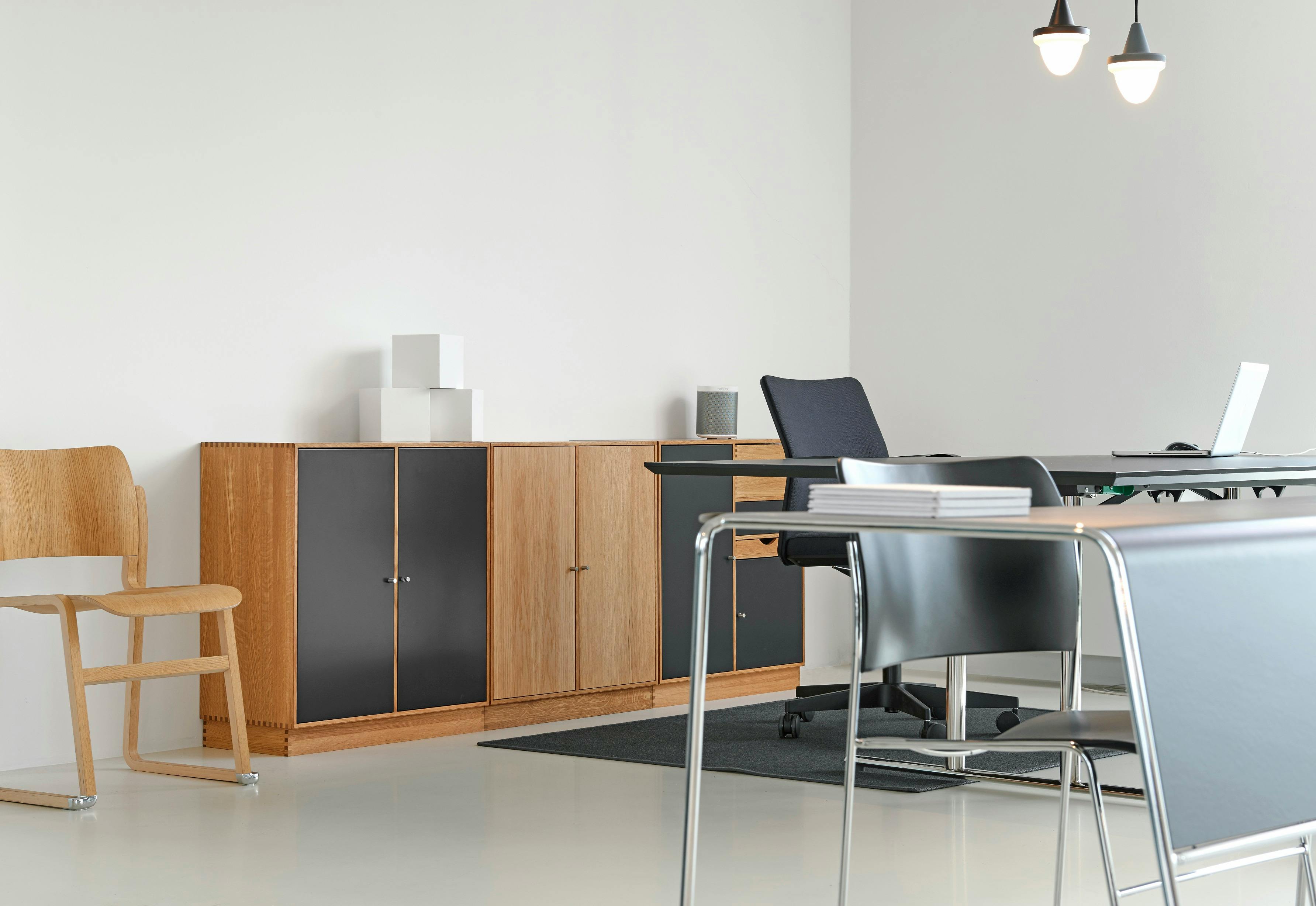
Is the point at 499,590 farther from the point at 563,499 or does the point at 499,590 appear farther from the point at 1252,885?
the point at 1252,885

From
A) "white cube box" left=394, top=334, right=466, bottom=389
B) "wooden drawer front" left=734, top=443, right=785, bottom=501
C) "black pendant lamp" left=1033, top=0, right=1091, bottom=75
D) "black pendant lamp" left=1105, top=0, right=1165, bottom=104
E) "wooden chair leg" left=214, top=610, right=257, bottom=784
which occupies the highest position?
"black pendant lamp" left=1033, top=0, right=1091, bottom=75

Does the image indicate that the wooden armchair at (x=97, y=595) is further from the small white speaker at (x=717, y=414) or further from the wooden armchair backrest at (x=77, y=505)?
the small white speaker at (x=717, y=414)

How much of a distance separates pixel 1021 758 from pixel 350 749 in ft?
6.64

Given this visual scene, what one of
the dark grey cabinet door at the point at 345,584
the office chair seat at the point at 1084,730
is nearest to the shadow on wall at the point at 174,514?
the dark grey cabinet door at the point at 345,584

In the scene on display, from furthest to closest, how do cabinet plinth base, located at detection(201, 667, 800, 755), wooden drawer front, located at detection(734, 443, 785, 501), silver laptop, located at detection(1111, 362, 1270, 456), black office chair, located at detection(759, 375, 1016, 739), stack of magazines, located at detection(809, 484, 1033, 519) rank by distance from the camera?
1. wooden drawer front, located at detection(734, 443, 785, 501)
2. cabinet plinth base, located at detection(201, 667, 800, 755)
3. black office chair, located at detection(759, 375, 1016, 739)
4. silver laptop, located at detection(1111, 362, 1270, 456)
5. stack of magazines, located at detection(809, 484, 1033, 519)

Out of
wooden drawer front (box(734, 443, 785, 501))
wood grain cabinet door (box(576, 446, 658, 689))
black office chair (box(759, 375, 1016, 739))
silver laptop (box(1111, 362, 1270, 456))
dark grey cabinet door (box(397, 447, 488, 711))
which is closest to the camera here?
silver laptop (box(1111, 362, 1270, 456))

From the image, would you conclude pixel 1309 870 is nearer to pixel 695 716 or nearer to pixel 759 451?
pixel 695 716

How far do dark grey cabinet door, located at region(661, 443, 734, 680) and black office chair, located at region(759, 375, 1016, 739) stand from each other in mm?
681

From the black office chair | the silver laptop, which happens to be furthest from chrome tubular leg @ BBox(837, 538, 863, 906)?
the silver laptop

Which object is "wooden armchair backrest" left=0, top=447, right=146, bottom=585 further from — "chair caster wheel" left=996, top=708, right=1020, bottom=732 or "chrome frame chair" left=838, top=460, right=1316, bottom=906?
"chair caster wheel" left=996, top=708, right=1020, bottom=732

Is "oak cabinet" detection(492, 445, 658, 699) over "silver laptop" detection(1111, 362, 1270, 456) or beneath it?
beneath

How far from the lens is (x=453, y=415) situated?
530 centimetres

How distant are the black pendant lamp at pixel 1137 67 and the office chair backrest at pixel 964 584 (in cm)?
232

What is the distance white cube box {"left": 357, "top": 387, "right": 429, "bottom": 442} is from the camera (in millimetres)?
5117
